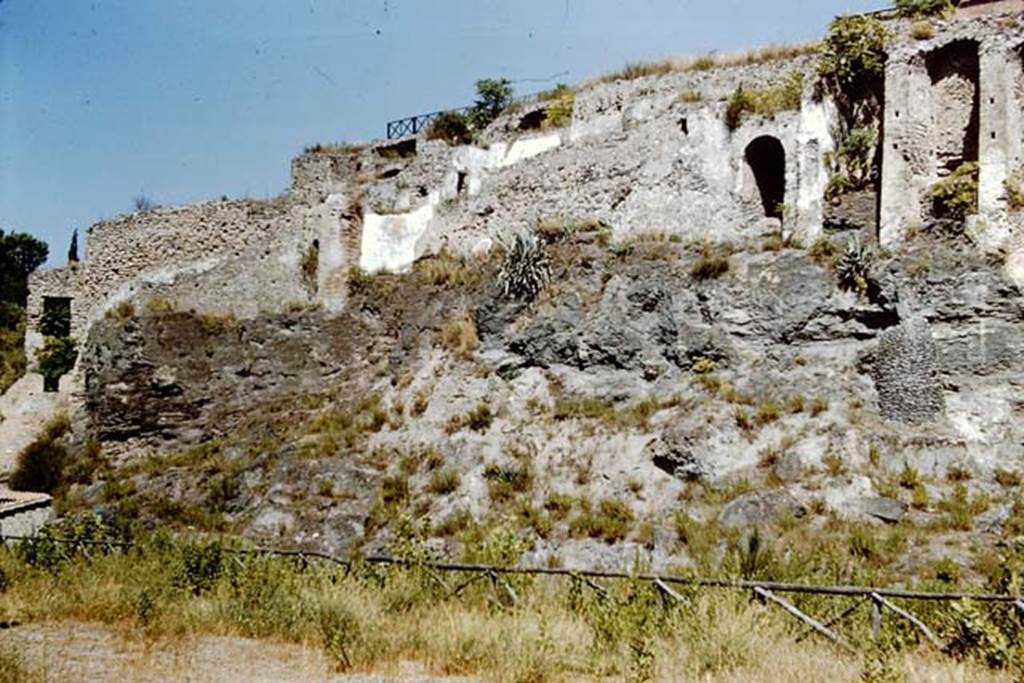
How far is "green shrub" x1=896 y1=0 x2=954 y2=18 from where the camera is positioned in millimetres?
19812

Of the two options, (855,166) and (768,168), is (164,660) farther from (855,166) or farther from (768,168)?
(768,168)

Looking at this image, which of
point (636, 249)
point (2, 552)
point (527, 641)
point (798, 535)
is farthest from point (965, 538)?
point (2, 552)

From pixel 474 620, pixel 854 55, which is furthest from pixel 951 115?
pixel 474 620

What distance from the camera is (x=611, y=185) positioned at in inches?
870

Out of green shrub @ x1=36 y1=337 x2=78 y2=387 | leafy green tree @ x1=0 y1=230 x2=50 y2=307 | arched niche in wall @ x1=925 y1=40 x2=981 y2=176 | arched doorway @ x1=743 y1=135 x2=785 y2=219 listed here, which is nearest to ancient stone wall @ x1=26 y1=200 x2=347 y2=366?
green shrub @ x1=36 y1=337 x2=78 y2=387

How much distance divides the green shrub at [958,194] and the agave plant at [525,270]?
7386mm

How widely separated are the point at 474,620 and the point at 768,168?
13.2 m

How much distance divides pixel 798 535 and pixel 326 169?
1611cm

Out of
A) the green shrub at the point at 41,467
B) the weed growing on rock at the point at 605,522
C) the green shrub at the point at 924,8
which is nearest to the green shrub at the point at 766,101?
the green shrub at the point at 924,8

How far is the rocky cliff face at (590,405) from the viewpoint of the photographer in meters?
15.9

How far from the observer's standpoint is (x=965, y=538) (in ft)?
46.5

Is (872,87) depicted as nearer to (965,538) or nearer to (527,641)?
(965,538)

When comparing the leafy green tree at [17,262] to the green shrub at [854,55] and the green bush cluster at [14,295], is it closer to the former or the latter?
the green bush cluster at [14,295]

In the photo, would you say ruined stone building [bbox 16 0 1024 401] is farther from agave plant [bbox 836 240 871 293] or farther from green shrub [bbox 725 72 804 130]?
agave plant [bbox 836 240 871 293]
